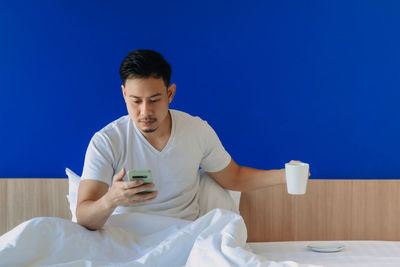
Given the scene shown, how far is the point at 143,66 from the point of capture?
1.69 metres

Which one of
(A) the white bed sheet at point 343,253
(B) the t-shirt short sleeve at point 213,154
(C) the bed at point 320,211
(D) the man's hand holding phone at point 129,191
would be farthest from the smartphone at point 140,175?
(C) the bed at point 320,211

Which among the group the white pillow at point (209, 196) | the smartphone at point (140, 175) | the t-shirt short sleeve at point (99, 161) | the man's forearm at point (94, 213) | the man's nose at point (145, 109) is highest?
the man's nose at point (145, 109)

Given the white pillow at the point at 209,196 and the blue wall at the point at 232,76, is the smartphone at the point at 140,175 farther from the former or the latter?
the blue wall at the point at 232,76

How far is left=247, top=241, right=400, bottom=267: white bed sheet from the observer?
1655mm

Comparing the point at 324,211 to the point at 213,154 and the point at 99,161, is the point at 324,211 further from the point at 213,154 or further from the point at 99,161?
the point at 99,161

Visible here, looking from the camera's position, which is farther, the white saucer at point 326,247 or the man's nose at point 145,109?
the white saucer at point 326,247

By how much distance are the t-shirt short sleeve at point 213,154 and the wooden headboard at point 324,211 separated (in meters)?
0.25

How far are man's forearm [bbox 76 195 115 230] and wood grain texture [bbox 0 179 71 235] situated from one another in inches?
21.6

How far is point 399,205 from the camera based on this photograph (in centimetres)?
206

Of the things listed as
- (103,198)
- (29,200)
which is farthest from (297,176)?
(29,200)

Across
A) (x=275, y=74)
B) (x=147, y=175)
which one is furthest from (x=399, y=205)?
(x=147, y=175)

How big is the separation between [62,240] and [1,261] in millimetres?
197

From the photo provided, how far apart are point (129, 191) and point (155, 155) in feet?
1.32

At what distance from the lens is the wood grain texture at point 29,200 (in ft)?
7.05
